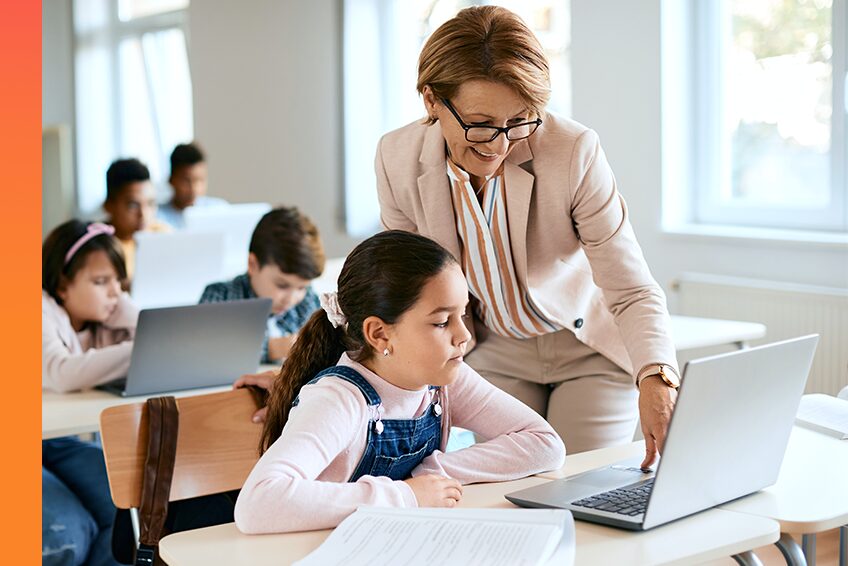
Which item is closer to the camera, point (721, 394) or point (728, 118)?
point (721, 394)

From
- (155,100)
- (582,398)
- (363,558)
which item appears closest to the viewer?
(363,558)

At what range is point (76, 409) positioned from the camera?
2.31 meters

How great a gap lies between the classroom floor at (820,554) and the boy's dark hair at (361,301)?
1509 mm

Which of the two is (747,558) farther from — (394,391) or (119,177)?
(119,177)

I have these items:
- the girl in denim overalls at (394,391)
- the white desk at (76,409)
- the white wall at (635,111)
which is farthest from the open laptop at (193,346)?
the white wall at (635,111)

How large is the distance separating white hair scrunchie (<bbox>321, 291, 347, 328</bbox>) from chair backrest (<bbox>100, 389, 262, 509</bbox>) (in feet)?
0.88

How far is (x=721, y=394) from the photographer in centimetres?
125

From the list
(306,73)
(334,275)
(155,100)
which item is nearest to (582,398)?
(334,275)

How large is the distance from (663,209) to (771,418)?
8.82 feet

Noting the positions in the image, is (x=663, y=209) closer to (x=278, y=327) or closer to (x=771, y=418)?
(x=278, y=327)

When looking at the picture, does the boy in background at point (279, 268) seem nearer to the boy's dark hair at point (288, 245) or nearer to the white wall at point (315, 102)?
the boy's dark hair at point (288, 245)

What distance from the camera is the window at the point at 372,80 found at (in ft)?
18.5

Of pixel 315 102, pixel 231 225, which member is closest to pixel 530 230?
pixel 231 225

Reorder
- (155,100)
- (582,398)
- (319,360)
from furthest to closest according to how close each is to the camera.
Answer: (155,100) → (582,398) → (319,360)
